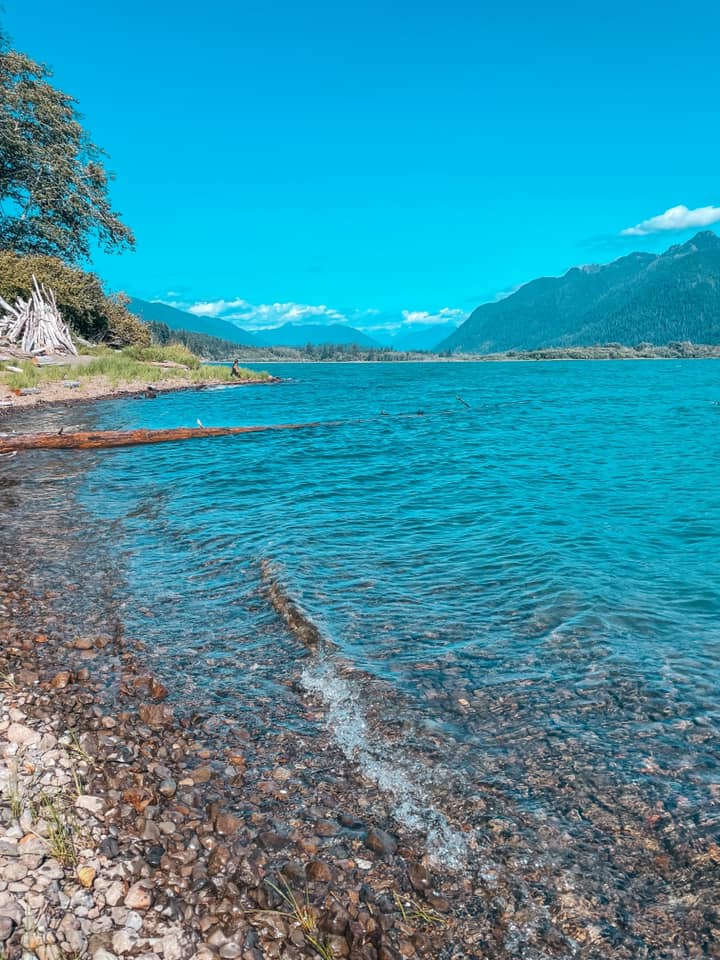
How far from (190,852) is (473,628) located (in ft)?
15.2

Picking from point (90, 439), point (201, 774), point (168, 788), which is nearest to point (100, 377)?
point (90, 439)

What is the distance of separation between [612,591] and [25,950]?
26.8ft

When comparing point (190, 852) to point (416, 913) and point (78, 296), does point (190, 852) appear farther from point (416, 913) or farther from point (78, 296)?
point (78, 296)

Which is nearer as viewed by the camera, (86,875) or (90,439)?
(86,875)

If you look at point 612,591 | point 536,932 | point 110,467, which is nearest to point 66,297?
point 110,467

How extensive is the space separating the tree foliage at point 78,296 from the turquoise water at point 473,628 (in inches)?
1420

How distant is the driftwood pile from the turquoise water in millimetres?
31139

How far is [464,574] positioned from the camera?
959cm

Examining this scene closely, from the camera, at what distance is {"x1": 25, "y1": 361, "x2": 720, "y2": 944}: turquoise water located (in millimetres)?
4664

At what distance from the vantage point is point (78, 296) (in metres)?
51.2

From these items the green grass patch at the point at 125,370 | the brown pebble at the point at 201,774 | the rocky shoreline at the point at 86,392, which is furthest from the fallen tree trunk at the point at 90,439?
the brown pebble at the point at 201,774

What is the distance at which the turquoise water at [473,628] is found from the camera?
184 inches

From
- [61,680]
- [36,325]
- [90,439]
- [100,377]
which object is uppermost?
[36,325]

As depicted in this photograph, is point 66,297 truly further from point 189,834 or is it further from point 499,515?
point 189,834
